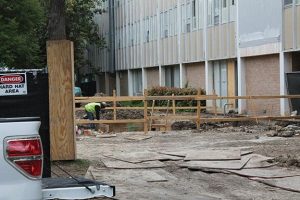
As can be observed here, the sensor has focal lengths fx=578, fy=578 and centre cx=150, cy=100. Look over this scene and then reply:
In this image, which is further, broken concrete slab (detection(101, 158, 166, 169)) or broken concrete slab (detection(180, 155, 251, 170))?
broken concrete slab (detection(101, 158, 166, 169))

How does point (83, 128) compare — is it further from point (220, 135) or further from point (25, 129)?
point (25, 129)

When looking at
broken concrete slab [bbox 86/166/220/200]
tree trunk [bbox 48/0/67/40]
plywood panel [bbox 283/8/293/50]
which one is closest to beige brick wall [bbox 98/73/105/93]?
plywood panel [bbox 283/8/293/50]

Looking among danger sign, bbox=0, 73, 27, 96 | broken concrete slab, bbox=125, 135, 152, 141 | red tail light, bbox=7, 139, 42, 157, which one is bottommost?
broken concrete slab, bbox=125, 135, 152, 141

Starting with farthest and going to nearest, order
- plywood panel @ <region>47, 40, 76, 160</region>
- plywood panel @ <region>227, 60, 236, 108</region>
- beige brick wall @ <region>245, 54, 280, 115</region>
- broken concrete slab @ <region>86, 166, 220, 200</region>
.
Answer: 1. plywood panel @ <region>227, 60, 236, 108</region>
2. beige brick wall @ <region>245, 54, 280, 115</region>
3. plywood panel @ <region>47, 40, 76, 160</region>
4. broken concrete slab @ <region>86, 166, 220, 200</region>

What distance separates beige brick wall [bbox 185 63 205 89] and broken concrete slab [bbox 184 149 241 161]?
23.1 meters

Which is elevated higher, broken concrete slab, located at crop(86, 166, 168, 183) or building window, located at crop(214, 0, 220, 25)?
building window, located at crop(214, 0, 220, 25)

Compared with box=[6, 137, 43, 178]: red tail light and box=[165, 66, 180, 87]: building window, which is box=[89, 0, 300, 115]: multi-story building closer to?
box=[165, 66, 180, 87]: building window

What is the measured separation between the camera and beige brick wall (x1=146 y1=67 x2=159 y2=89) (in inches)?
1828

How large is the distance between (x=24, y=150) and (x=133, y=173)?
6919 millimetres

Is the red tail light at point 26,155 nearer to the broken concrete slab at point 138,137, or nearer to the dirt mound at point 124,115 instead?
the broken concrete slab at point 138,137

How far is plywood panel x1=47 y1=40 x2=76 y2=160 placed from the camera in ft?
38.5

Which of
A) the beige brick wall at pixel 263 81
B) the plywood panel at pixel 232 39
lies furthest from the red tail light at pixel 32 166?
the plywood panel at pixel 232 39

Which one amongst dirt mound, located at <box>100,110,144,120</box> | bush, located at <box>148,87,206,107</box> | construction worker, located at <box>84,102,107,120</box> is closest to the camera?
construction worker, located at <box>84,102,107,120</box>

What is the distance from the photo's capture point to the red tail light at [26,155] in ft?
14.6
